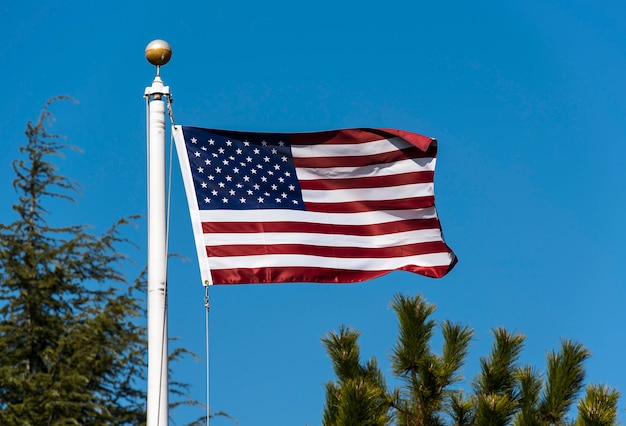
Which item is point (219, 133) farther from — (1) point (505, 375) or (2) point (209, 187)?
(1) point (505, 375)

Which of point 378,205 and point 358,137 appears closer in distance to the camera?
point 378,205

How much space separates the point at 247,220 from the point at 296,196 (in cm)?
73

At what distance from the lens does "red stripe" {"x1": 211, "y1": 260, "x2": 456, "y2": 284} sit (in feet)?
35.0

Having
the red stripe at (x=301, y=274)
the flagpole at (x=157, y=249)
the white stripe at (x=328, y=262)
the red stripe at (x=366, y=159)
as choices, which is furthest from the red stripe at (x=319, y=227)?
the flagpole at (x=157, y=249)

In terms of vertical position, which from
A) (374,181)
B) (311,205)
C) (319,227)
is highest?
(374,181)

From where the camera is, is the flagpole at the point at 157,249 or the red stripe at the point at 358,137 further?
the red stripe at the point at 358,137

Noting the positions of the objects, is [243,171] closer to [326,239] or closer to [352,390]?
[326,239]

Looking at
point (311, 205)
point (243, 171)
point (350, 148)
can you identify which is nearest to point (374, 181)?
point (350, 148)

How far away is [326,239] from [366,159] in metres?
1.05

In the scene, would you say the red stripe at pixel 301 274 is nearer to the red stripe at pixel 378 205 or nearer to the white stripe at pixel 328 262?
the white stripe at pixel 328 262

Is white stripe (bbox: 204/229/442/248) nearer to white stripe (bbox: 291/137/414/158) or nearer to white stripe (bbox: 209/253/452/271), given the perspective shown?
white stripe (bbox: 209/253/452/271)

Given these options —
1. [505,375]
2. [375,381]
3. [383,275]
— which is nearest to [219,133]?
[383,275]

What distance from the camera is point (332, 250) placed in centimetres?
1145

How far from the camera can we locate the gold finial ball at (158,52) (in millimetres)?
10445
